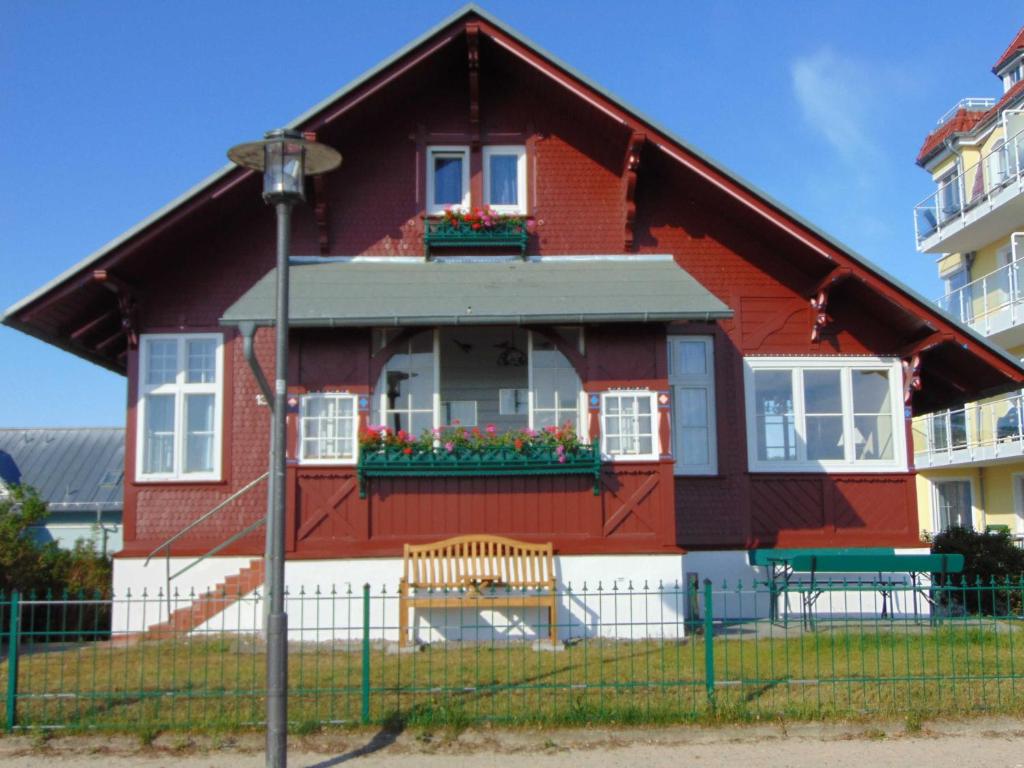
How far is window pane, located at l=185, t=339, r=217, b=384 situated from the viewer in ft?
49.4

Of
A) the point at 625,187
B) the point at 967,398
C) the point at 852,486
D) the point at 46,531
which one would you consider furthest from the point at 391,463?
the point at 46,531

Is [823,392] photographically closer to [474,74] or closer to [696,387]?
[696,387]

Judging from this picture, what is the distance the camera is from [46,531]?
107 ft

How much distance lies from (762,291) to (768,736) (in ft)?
27.1

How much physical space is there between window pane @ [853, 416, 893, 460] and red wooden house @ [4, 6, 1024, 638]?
0.11 feet

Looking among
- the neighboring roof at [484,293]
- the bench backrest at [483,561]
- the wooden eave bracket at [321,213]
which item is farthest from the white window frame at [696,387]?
the wooden eave bracket at [321,213]

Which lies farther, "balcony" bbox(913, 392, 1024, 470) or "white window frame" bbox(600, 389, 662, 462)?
"balcony" bbox(913, 392, 1024, 470)

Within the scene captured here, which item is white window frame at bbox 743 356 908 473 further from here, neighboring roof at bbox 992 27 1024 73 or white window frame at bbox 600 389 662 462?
neighboring roof at bbox 992 27 1024 73

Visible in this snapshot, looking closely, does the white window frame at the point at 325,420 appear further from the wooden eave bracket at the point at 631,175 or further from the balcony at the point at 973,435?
the balcony at the point at 973,435

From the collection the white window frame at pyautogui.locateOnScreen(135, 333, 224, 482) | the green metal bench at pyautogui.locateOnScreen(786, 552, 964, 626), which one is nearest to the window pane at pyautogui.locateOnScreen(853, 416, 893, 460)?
the green metal bench at pyautogui.locateOnScreen(786, 552, 964, 626)

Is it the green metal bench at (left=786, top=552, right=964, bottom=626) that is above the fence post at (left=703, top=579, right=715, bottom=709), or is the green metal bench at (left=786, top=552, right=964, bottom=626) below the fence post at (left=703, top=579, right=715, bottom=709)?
above

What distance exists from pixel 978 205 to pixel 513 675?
26325 mm

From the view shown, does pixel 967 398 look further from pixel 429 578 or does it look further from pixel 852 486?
pixel 429 578

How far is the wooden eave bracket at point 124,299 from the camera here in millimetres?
13812
